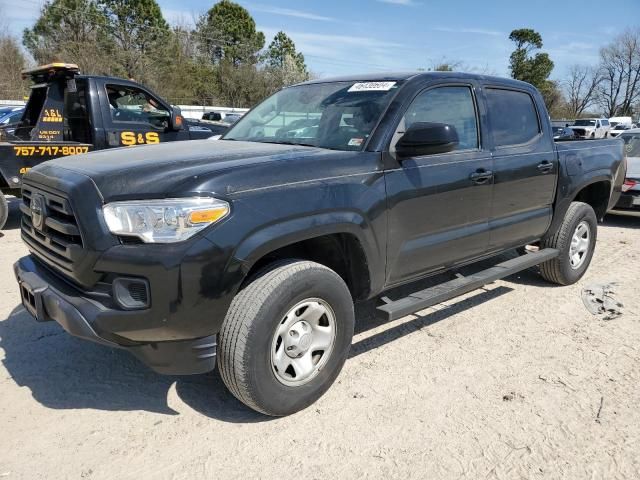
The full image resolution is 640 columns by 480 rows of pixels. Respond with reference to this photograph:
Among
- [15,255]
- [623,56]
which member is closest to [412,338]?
[15,255]

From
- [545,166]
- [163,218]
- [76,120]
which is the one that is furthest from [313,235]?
[76,120]

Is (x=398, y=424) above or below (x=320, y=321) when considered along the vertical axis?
below

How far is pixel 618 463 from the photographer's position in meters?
2.60

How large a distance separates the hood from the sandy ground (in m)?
1.28

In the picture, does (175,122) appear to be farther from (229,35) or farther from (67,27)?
(229,35)

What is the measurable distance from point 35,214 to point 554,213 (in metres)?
4.17

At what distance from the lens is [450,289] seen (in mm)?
3730

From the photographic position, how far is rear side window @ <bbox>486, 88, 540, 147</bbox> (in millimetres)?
4195

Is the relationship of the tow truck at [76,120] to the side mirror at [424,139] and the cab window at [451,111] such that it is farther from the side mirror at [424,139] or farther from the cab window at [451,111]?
the side mirror at [424,139]

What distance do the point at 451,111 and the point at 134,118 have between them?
17.5 feet

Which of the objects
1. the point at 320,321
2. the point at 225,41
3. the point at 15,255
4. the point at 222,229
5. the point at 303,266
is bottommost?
the point at 15,255

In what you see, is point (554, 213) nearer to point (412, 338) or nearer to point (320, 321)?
point (412, 338)

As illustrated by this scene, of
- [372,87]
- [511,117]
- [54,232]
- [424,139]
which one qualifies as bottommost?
[54,232]

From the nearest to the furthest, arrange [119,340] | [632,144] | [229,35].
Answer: [119,340]
[632,144]
[229,35]
